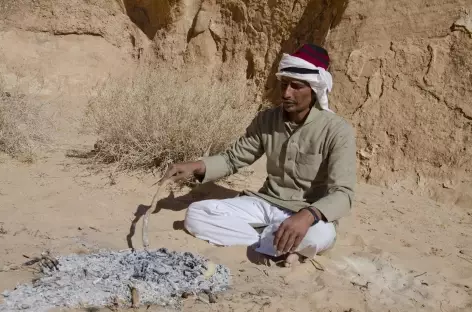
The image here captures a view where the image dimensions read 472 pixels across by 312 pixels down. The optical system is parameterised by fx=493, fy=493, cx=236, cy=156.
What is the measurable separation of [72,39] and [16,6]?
1085mm

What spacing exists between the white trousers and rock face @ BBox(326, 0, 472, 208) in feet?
6.10

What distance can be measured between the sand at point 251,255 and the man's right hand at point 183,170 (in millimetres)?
395

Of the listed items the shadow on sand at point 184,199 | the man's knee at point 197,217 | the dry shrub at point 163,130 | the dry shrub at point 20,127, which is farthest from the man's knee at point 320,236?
the dry shrub at point 20,127

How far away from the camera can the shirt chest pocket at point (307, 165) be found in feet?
9.60

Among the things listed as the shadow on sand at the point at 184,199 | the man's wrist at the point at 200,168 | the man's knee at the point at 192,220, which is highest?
the man's wrist at the point at 200,168

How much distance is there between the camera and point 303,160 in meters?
2.96

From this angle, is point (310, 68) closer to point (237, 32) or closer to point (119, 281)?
point (119, 281)

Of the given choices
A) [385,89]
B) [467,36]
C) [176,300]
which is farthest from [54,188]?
[467,36]

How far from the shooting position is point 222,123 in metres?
4.63

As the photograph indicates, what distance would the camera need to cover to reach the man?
274 cm

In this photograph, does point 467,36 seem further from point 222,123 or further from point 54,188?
point 54,188

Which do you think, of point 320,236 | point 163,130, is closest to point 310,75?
point 320,236

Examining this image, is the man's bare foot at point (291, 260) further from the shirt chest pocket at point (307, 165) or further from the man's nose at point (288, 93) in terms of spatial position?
the man's nose at point (288, 93)

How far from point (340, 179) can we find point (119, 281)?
1289 millimetres
